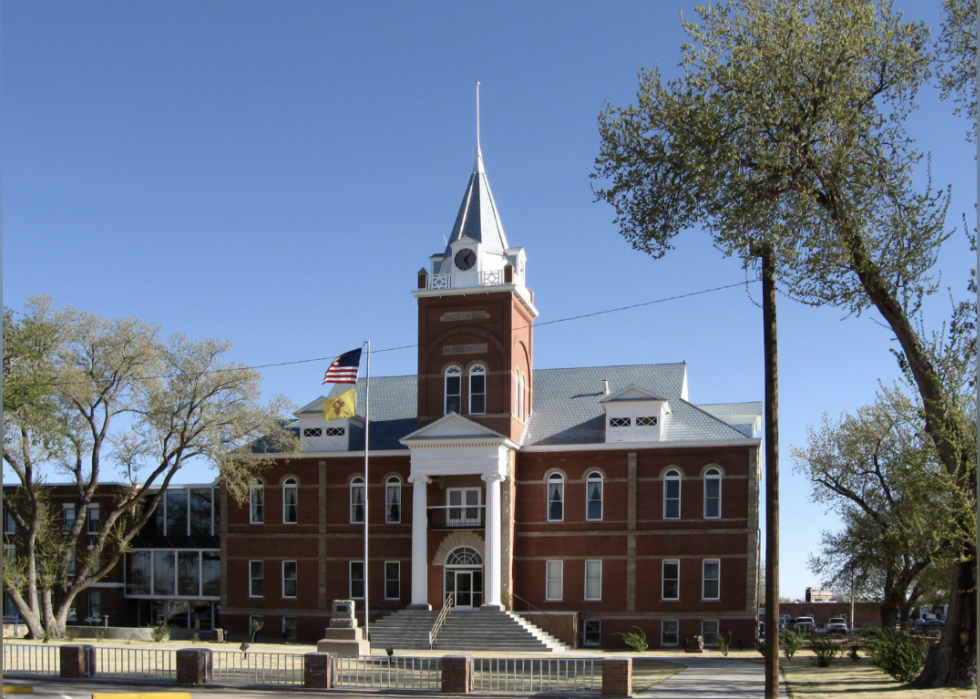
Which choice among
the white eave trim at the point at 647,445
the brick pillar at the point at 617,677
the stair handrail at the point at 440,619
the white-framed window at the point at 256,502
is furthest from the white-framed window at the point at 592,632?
the brick pillar at the point at 617,677

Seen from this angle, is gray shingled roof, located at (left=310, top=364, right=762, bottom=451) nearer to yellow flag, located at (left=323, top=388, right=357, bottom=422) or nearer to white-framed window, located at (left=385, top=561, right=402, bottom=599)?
yellow flag, located at (left=323, top=388, right=357, bottom=422)

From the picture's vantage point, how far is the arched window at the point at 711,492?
41.4m

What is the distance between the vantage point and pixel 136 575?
4909 centimetres

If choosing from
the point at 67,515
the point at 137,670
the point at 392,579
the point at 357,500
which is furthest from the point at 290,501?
the point at 137,670

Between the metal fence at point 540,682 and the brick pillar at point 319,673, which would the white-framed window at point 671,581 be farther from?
the brick pillar at point 319,673

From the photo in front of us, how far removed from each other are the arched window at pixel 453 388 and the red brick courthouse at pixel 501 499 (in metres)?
0.09

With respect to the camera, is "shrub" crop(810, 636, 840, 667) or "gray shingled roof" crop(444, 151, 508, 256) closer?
"shrub" crop(810, 636, 840, 667)

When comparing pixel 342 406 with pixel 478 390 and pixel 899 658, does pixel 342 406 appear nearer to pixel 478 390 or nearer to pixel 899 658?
pixel 478 390

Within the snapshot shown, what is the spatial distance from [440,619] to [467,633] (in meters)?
1.28

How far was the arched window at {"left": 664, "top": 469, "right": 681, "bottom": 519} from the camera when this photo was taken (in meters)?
41.7

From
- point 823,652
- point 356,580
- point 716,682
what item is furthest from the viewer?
point 356,580

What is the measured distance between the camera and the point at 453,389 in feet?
143

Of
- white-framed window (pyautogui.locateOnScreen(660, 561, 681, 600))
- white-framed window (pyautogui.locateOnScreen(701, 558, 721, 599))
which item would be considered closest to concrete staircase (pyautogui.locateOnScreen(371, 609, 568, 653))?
white-framed window (pyautogui.locateOnScreen(660, 561, 681, 600))

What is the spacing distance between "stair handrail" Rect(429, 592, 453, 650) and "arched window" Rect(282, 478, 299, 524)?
8.42 meters
